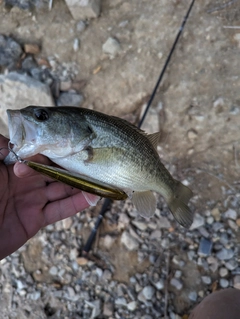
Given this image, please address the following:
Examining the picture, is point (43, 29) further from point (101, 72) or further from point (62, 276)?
point (62, 276)

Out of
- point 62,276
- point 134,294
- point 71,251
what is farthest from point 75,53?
point 134,294

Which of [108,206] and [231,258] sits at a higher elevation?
[108,206]

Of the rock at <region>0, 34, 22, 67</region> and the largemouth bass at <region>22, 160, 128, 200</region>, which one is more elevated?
the rock at <region>0, 34, 22, 67</region>

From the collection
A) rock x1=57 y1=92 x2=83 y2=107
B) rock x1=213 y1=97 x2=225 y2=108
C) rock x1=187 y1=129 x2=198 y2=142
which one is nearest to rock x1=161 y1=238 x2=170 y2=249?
rock x1=187 y1=129 x2=198 y2=142

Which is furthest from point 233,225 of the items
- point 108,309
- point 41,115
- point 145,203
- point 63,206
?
point 41,115

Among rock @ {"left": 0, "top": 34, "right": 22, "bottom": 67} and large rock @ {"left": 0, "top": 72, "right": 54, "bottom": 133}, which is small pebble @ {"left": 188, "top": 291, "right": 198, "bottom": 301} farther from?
rock @ {"left": 0, "top": 34, "right": 22, "bottom": 67}

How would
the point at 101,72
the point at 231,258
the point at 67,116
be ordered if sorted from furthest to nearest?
1. the point at 101,72
2. the point at 231,258
3. the point at 67,116
